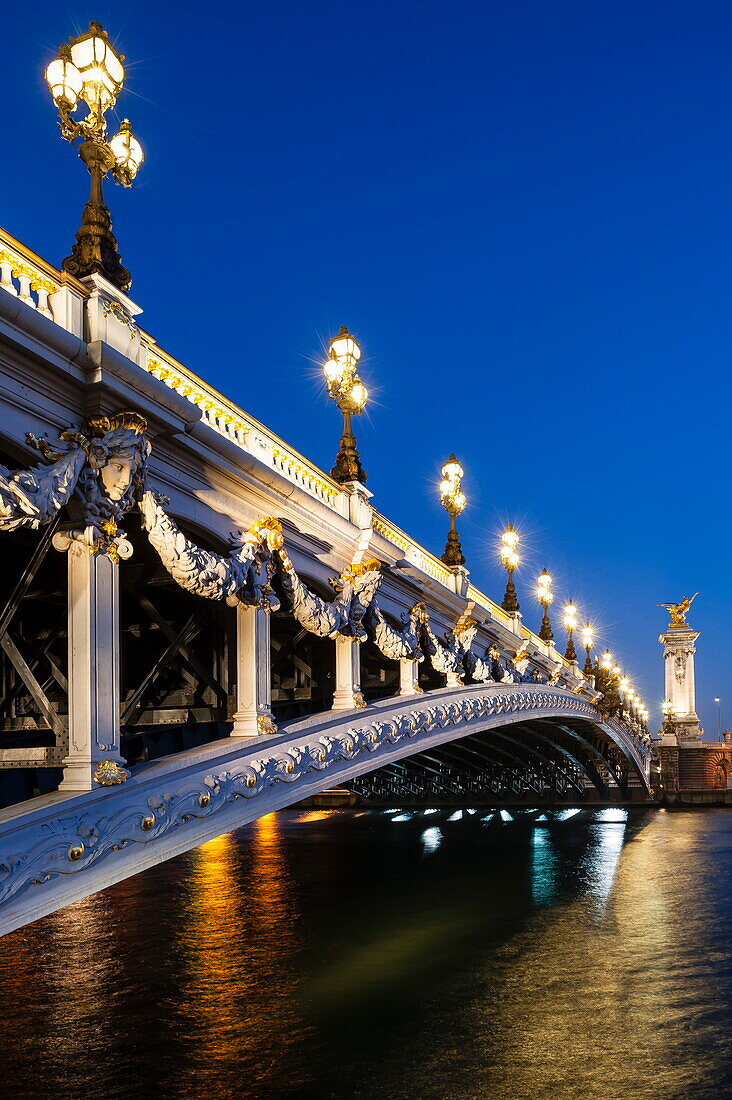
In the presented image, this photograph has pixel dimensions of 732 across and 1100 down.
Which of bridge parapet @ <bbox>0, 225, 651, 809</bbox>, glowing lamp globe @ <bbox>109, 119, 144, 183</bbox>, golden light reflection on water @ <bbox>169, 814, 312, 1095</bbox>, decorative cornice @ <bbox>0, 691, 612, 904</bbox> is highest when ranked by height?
glowing lamp globe @ <bbox>109, 119, 144, 183</bbox>

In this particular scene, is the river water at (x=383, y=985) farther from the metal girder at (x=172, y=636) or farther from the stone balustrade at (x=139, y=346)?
the stone balustrade at (x=139, y=346)

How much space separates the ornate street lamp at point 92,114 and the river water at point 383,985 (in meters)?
9.16

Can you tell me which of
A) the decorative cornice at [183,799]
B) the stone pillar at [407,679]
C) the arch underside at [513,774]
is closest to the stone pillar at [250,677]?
the decorative cornice at [183,799]

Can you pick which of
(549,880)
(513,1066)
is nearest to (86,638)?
(513,1066)

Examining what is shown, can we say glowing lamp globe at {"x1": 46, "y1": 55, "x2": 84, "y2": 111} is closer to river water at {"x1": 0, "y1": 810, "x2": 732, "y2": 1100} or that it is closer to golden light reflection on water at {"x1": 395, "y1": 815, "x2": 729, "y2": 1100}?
river water at {"x1": 0, "y1": 810, "x2": 732, "y2": 1100}

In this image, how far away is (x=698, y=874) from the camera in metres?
28.4

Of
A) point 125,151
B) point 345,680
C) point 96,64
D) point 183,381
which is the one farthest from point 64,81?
point 345,680

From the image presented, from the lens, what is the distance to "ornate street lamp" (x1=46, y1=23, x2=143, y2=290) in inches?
417

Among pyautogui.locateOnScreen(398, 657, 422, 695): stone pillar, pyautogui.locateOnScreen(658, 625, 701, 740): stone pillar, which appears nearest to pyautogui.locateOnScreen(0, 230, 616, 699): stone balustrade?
pyautogui.locateOnScreen(398, 657, 422, 695): stone pillar

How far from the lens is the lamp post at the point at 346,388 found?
17938mm

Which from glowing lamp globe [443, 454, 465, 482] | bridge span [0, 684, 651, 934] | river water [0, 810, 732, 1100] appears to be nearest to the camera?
bridge span [0, 684, 651, 934]

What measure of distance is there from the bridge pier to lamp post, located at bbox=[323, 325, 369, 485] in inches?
337

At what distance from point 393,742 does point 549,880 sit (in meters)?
12.9

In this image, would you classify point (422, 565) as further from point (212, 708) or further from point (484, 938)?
point (212, 708)
